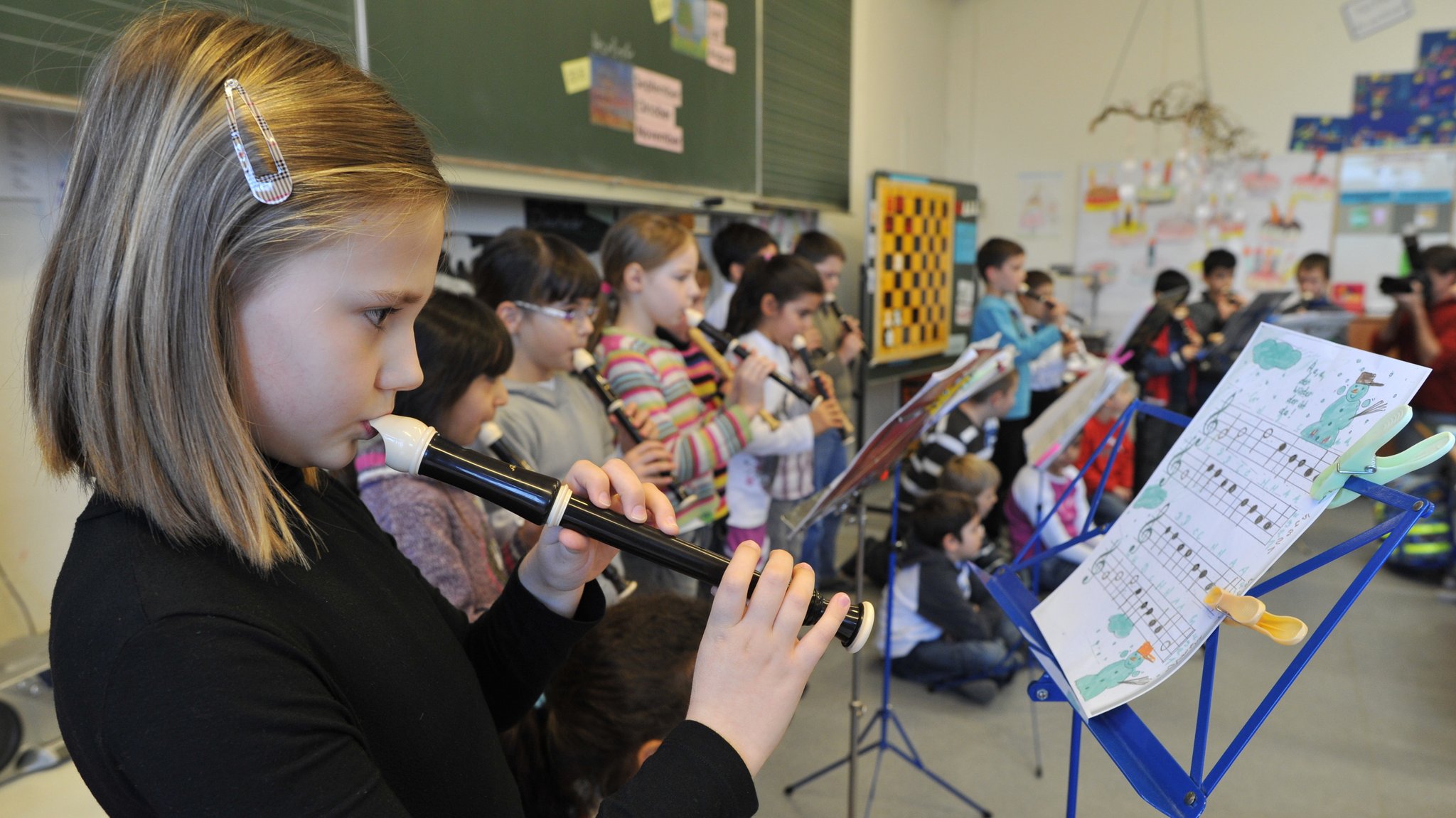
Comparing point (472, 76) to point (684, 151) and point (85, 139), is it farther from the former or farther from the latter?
point (85, 139)

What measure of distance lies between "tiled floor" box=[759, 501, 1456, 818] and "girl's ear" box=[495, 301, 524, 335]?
122 cm

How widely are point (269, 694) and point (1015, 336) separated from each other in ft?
11.8

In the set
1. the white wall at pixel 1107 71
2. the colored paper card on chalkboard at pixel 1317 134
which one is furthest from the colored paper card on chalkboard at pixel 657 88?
the colored paper card on chalkboard at pixel 1317 134

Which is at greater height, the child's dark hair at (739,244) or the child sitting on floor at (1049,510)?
the child's dark hair at (739,244)

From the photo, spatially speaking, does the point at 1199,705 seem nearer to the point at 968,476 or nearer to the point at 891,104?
the point at 968,476

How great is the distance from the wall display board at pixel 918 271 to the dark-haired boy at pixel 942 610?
1887 mm

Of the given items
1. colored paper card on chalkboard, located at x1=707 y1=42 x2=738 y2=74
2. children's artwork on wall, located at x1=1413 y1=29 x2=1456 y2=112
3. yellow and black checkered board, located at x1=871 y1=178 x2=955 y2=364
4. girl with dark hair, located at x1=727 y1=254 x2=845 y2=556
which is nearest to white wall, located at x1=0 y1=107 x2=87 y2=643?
girl with dark hair, located at x1=727 y1=254 x2=845 y2=556

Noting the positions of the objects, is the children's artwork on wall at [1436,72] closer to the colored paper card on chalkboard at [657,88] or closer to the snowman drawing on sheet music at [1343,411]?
the colored paper card on chalkboard at [657,88]

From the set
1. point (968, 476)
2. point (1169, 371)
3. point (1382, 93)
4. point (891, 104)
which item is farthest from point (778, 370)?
point (1382, 93)

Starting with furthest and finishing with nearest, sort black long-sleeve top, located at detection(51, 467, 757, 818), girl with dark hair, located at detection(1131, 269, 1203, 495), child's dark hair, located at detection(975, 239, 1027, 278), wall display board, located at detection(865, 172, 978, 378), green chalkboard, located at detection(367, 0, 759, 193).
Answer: wall display board, located at detection(865, 172, 978, 378)
girl with dark hair, located at detection(1131, 269, 1203, 495)
child's dark hair, located at detection(975, 239, 1027, 278)
green chalkboard, located at detection(367, 0, 759, 193)
black long-sleeve top, located at detection(51, 467, 757, 818)

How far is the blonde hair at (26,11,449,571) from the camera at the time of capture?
53 cm

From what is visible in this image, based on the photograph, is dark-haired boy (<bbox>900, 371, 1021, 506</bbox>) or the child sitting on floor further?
dark-haired boy (<bbox>900, 371, 1021, 506</bbox>)

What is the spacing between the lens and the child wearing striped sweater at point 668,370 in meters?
2.04

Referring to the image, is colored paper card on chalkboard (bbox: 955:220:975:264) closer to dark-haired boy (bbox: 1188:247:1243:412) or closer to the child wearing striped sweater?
dark-haired boy (bbox: 1188:247:1243:412)
